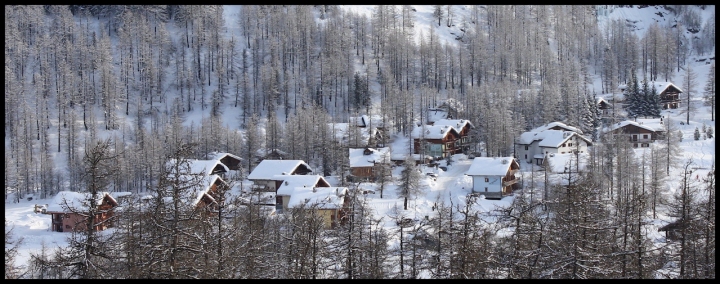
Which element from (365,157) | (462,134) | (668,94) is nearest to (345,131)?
(365,157)

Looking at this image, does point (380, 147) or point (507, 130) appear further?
point (380, 147)

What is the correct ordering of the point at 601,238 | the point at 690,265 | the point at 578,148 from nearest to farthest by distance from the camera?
the point at 601,238 → the point at 690,265 → the point at 578,148

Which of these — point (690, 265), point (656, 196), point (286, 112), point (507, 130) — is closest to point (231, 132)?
point (286, 112)

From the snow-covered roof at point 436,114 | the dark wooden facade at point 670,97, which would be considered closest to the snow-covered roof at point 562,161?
the snow-covered roof at point 436,114

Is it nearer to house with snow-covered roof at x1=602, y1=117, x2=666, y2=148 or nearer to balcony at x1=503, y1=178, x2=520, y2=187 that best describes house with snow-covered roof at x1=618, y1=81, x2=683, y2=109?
house with snow-covered roof at x1=602, y1=117, x2=666, y2=148

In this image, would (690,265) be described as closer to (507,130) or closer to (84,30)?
(507,130)

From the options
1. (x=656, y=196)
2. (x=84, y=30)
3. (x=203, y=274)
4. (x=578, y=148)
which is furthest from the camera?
(x=84, y=30)

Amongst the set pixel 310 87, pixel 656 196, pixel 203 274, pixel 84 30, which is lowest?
pixel 656 196

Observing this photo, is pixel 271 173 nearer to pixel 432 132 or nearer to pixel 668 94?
pixel 432 132
